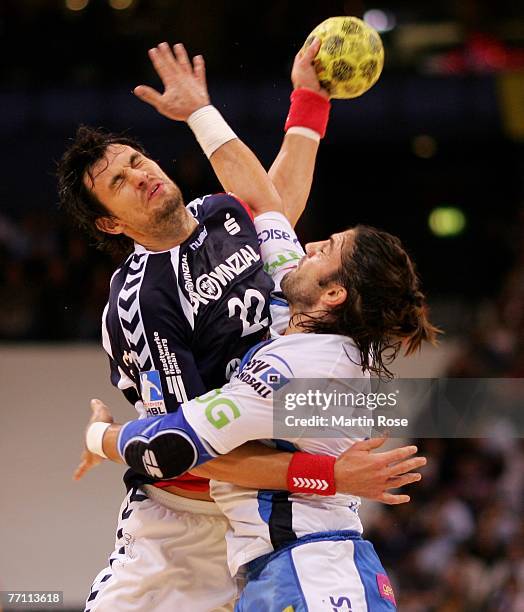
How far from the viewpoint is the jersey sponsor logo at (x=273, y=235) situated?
10.7 feet

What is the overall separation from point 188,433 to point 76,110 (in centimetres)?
433

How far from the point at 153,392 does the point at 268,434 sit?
14.5 inches

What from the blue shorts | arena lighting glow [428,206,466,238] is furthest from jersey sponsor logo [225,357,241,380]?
arena lighting glow [428,206,466,238]

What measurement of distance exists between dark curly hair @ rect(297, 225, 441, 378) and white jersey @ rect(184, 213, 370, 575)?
5 centimetres

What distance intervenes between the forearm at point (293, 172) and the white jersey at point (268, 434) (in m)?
0.78

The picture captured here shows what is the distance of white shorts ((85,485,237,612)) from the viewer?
10.1ft

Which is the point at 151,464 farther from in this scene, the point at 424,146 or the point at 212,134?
the point at 424,146

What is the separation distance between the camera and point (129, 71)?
661cm

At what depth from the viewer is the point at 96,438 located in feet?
9.60

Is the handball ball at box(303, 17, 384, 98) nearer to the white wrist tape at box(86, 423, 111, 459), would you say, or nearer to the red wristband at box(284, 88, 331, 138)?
the red wristband at box(284, 88, 331, 138)

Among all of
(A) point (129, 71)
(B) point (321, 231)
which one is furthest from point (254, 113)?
(A) point (129, 71)

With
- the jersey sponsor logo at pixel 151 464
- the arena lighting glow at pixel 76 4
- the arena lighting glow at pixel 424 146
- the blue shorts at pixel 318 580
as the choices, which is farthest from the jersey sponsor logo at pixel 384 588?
the arena lighting glow at pixel 76 4

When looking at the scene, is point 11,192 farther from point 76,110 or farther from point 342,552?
point 342,552

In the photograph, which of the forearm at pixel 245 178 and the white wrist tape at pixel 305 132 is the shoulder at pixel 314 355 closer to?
the forearm at pixel 245 178
